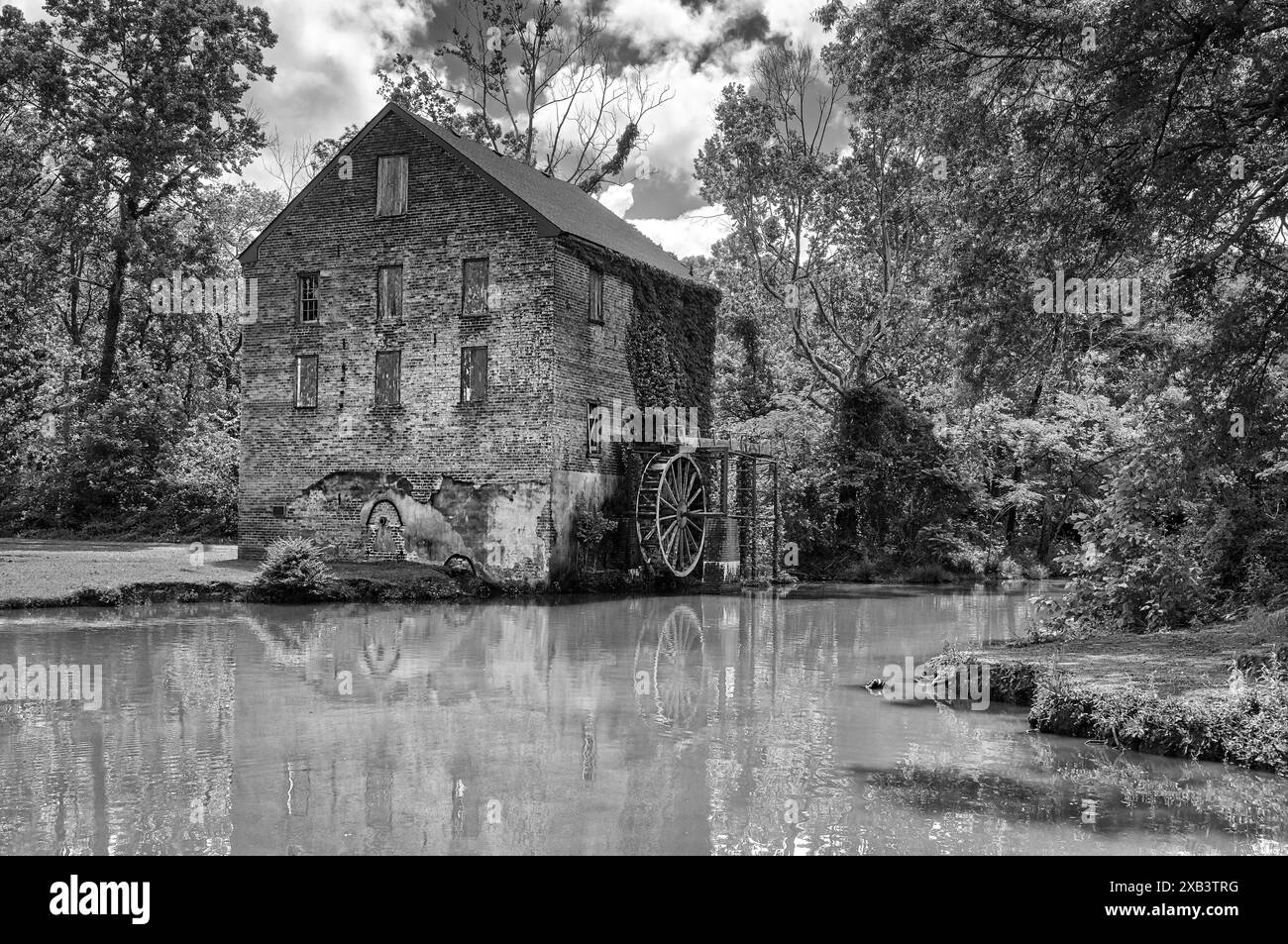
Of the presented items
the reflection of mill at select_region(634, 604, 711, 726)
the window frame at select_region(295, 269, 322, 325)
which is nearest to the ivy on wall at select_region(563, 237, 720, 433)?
the window frame at select_region(295, 269, 322, 325)

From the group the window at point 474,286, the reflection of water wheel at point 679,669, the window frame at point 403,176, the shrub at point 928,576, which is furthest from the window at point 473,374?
the shrub at point 928,576

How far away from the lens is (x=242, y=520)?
24781 mm

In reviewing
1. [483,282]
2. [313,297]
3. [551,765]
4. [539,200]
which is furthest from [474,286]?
[551,765]

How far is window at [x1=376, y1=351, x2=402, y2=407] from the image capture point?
77.2 ft

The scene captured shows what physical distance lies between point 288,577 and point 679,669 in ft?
29.3

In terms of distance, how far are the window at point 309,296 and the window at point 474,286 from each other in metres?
3.84

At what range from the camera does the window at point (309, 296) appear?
2458cm

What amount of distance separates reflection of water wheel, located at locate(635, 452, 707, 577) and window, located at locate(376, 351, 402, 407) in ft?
18.6

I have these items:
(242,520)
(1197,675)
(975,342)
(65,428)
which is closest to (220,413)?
(65,428)

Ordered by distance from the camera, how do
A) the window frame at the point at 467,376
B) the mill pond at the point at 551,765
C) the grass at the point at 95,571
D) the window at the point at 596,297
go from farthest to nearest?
the window at the point at 596,297
the window frame at the point at 467,376
the grass at the point at 95,571
the mill pond at the point at 551,765

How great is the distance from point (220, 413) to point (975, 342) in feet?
100

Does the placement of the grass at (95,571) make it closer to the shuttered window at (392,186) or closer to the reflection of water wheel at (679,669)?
the reflection of water wheel at (679,669)

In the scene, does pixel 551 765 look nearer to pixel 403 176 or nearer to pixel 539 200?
pixel 539 200

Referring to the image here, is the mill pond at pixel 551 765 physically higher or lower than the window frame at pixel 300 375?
lower
